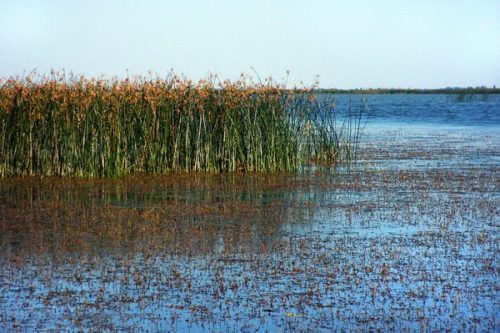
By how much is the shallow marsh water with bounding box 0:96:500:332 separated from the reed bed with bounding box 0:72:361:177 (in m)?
0.72

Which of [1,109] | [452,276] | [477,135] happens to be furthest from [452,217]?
[477,135]

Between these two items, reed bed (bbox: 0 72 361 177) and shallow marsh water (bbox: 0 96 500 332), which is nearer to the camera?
shallow marsh water (bbox: 0 96 500 332)

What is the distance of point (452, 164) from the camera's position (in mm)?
15062

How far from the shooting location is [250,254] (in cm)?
705

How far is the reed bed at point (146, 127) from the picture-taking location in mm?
12992

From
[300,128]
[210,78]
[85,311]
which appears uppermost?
[210,78]

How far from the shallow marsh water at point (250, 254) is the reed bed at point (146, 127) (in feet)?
2.37

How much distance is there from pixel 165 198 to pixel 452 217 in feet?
13.6

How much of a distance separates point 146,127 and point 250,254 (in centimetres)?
671

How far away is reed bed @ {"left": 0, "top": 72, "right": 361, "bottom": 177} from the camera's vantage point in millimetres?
12992

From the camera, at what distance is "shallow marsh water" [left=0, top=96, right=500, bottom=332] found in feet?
17.0

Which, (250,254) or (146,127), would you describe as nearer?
(250,254)

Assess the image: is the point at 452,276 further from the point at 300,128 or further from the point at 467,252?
the point at 300,128

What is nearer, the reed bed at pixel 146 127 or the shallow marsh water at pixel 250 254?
the shallow marsh water at pixel 250 254
